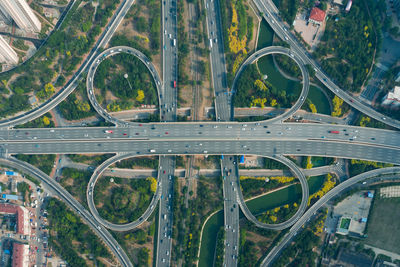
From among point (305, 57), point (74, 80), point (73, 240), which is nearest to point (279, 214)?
point (305, 57)

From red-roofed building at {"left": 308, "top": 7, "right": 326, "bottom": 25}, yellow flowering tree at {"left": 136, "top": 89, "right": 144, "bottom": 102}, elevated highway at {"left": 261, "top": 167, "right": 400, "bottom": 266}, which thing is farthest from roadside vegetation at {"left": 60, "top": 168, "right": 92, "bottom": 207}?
red-roofed building at {"left": 308, "top": 7, "right": 326, "bottom": 25}

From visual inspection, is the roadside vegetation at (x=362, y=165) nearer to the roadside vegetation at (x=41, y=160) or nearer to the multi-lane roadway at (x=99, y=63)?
the multi-lane roadway at (x=99, y=63)

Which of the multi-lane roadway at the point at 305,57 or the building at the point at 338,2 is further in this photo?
the building at the point at 338,2

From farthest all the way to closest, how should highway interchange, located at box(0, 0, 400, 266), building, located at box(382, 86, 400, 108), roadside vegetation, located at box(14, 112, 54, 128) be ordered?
1. roadside vegetation, located at box(14, 112, 54, 128)
2. highway interchange, located at box(0, 0, 400, 266)
3. building, located at box(382, 86, 400, 108)

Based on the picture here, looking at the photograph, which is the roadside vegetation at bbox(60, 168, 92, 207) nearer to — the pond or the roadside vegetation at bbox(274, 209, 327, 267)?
the pond

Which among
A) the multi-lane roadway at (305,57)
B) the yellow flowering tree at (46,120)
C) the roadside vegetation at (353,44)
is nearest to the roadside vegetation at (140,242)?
the yellow flowering tree at (46,120)
